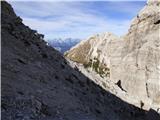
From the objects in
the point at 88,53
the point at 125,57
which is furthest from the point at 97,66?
the point at 125,57

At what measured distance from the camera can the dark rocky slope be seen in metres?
19.5

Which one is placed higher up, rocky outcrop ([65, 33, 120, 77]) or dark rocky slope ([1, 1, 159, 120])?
rocky outcrop ([65, 33, 120, 77])

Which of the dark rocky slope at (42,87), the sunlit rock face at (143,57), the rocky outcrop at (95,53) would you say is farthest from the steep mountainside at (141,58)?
the rocky outcrop at (95,53)

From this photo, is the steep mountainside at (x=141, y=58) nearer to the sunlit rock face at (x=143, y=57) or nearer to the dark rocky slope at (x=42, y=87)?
the sunlit rock face at (x=143, y=57)

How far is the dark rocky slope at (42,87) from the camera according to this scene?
1952 centimetres

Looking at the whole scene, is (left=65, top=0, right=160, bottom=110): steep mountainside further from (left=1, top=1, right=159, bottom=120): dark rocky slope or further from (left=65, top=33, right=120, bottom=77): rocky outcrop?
(left=65, top=33, right=120, bottom=77): rocky outcrop

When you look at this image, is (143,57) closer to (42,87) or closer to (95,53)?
(42,87)

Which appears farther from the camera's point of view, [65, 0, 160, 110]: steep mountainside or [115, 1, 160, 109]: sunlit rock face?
[115, 1, 160, 109]: sunlit rock face

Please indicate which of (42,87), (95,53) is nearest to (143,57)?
(42,87)

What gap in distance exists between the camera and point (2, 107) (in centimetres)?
1806

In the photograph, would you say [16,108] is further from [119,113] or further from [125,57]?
[125,57]

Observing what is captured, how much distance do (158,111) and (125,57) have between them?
25229 millimetres

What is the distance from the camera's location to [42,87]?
23.3m

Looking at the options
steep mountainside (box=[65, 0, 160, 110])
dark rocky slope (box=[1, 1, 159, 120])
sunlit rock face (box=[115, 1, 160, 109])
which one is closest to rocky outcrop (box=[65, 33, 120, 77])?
steep mountainside (box=[65, 0, 160, 110])
